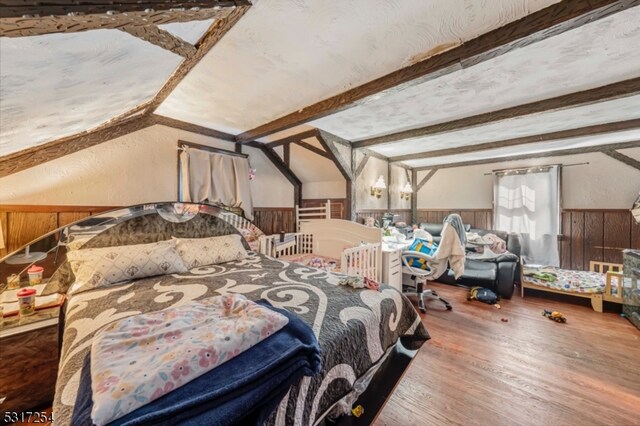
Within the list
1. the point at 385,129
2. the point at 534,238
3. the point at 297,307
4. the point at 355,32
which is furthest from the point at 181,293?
the point at 534,238

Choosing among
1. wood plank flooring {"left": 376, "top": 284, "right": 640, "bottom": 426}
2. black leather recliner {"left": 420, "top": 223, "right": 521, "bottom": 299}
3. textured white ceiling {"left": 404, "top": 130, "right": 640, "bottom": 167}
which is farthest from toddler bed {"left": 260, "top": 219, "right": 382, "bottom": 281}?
textured white ceiling {"left": 404, "top": 130, "right": 640, "bottom": 167}

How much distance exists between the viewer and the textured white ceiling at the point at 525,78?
1.42m

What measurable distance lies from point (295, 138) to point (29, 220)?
104 inches

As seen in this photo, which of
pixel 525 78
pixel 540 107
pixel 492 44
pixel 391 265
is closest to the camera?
pixel 492 44

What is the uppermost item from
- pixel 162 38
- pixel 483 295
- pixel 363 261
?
pixel 162 38

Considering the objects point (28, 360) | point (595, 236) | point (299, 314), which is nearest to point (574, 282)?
point (595, 236)

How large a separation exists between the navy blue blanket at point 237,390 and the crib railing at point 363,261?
1351mm

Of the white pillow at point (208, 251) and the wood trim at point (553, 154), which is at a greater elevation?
the wood trim at point (553, 154)

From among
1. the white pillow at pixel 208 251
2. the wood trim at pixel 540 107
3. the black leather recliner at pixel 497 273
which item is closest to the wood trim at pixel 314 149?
the wood trim at pixel 540 107

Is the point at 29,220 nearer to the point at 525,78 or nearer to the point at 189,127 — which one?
the point at 189,127

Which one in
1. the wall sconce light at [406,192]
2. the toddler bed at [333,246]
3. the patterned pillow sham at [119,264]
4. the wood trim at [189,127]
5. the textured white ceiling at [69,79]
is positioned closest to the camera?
the textured white ceiling at [69,79]

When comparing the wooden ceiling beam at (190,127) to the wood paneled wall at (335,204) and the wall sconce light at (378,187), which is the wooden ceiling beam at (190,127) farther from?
the wall sconce light at (378,187)

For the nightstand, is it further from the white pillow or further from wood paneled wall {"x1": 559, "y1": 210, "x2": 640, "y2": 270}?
wood paneled wall {"x1": 559, "y1": 210, "x2": 640, "y2": 270}

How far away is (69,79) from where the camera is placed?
0.98 meters
